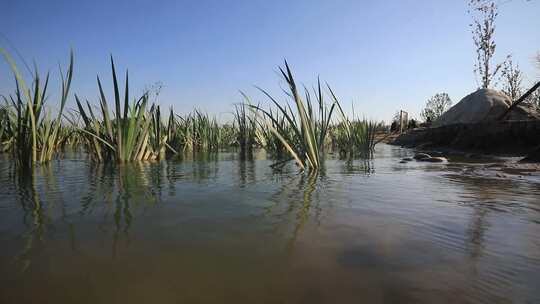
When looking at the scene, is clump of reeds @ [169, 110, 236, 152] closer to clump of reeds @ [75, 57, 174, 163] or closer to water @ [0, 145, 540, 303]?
clump of reeds @ [75, 57, 174, 163]

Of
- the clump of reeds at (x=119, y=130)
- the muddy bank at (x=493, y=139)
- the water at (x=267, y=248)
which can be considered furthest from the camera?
the muddy bank at (x=493, y=139)

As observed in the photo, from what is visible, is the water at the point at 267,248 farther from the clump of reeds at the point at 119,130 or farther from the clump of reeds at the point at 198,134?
the clump of reeds at the point at 198,134

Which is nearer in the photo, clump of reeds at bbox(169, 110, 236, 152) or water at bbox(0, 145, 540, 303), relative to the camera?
water at bbox(0, 145, 540, 303)

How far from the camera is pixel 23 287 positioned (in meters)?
0.53

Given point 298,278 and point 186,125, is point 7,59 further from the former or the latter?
point 186,125

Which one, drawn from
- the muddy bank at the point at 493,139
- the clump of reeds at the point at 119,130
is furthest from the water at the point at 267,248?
the muddy bank at the point at 493,139

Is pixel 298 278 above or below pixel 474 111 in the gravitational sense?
below

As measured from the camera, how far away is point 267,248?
2.40 feet

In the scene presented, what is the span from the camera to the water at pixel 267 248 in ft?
1.75

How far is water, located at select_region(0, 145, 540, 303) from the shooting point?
532mm

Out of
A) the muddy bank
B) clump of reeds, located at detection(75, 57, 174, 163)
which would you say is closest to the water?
clump of reeds, located at detection(75, 57, 174, 163)

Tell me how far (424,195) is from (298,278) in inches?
43.0

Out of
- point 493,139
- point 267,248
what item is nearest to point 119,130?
point 267,248

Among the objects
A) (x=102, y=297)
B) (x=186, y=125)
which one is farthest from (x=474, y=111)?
(x=102, y=297)
